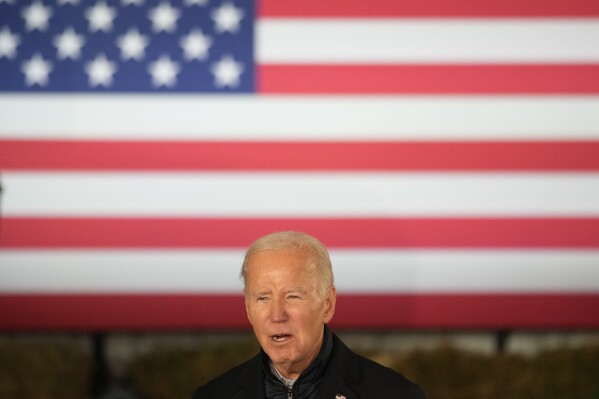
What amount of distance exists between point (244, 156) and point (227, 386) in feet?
5.77

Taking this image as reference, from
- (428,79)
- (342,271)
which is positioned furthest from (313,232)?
(428,79)

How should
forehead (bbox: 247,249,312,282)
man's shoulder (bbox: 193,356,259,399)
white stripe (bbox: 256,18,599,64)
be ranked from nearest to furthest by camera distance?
forehead (bbox: 247,249,312,282), man's shoulder (bbox: 193,356,259,399), white stripe (bbox: 256,18,599,64)

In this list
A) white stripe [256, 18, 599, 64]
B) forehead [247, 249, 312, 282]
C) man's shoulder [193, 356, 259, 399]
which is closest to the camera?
forehead [247, 249, 312, 282]

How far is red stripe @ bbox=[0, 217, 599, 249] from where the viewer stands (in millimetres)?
4152

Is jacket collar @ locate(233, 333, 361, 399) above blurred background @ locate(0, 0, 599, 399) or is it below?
below

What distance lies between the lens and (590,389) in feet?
13.8

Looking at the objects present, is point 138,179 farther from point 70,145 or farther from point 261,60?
point 261,60

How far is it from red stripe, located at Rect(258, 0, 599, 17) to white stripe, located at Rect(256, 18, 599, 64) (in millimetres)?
27

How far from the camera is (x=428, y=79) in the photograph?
4148mm

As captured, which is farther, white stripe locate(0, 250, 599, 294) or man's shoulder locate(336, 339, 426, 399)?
white stripe locate(0, 250, 599, 294)

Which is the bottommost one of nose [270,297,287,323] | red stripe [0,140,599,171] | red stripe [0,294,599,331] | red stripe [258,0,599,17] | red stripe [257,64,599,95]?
nose [270,297,287,323]

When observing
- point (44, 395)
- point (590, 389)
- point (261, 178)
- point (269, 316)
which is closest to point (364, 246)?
point (261, 178)

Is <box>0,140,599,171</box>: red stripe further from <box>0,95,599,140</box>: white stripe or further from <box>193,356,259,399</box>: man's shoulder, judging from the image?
<box>193,356,259,399</box>: man's shoulder

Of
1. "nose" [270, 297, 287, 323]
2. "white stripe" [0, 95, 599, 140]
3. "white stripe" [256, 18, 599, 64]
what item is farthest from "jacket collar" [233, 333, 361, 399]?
"white stripe" [256, 18, 599, 64]
